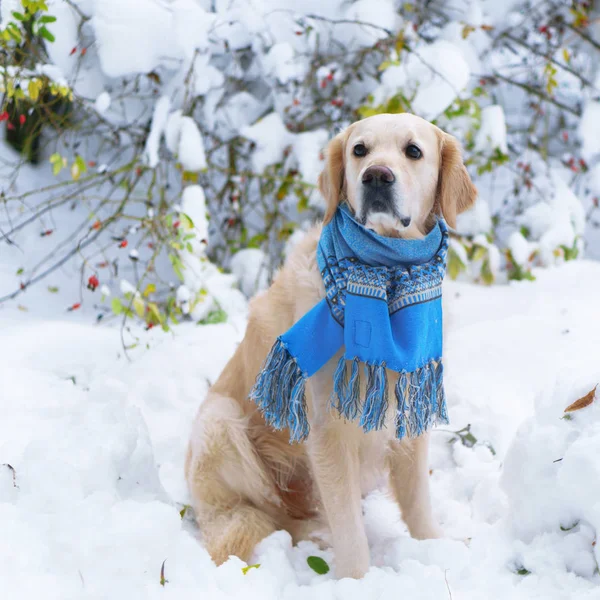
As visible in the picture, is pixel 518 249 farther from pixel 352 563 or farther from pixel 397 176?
pixel 352 563

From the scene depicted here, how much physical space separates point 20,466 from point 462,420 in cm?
176

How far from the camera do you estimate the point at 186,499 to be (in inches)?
87.7

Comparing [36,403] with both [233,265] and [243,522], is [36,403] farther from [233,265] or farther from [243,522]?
[233,265]

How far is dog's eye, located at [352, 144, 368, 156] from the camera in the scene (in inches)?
71.6

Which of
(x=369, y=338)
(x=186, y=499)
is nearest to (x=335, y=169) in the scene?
(x=369, y=338)

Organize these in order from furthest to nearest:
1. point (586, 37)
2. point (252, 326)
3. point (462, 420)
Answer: point (586, 37) < point (462, 420) < point (252, 326)

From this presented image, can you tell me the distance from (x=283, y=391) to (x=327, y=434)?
0.22 meters

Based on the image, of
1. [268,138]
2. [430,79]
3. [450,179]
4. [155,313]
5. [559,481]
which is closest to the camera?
[559,481]

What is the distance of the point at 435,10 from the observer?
4199mm

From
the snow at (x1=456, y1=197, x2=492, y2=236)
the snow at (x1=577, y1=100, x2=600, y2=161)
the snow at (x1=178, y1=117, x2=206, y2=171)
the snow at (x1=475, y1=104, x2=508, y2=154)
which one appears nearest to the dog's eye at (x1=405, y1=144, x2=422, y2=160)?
the snow at (x1=178, y1=117, x2=206, y2=171)

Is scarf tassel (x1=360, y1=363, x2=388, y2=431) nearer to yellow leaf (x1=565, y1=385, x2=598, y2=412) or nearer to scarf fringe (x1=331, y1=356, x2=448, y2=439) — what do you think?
scarf fringe (x1=331, y1=356, x2=448, y2=439)

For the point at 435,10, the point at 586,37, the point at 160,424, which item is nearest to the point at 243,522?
the point at 160,424

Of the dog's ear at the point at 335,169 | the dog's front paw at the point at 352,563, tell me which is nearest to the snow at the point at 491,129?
the dog's ear at the point at 335,169

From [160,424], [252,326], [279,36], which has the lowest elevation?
[160,424]
